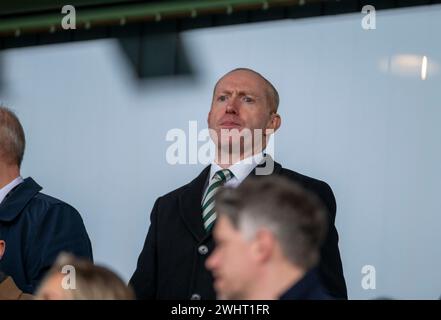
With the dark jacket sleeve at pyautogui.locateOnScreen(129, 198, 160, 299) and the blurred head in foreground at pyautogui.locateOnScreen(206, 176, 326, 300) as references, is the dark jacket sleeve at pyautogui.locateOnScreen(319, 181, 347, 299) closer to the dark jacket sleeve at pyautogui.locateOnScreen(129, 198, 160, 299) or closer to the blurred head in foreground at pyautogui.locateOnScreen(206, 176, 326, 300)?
the dark jacket sleeve at pyautogui.locateOnScreen(129, 198, 160, 299)

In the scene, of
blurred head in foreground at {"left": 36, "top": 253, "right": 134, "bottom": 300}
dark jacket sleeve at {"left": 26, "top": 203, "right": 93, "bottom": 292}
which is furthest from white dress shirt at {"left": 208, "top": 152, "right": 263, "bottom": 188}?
blurred head in foreground at {"left": 36, "top": 253, "right": 134, "bottom": 300}

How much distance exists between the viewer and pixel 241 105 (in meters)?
3.37

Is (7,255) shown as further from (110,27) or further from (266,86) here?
(110,27)

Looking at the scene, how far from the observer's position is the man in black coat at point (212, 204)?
3.09 m

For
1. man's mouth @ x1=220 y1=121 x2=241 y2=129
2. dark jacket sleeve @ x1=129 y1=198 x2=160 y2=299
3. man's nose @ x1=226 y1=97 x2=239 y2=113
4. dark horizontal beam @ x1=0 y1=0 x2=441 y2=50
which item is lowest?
dark jacket sleeve @ x1=129 y1=198 x2=160 y2=299

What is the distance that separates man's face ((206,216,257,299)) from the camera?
2229 millimetres

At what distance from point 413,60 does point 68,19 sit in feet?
4.73

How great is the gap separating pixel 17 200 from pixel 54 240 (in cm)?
19

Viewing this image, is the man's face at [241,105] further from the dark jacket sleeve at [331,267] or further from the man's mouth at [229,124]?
the dark jacket sleeve at [331,267]

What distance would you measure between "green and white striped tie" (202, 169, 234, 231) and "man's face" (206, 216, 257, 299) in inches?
34.2

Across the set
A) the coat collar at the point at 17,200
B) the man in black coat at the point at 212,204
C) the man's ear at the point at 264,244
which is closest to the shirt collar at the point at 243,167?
the man in black coat at the point at 212,204

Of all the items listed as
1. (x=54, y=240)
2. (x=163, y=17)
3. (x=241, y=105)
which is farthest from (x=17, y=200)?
(x=163, y=17)

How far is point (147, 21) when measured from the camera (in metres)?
4.25
